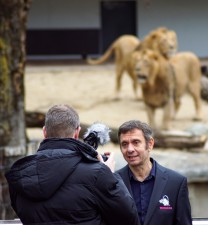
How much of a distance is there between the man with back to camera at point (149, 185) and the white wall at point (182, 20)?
18.9m

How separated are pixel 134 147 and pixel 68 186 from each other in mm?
552

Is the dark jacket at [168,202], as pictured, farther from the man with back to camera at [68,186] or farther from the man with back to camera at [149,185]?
the man with back to camera at [68,186]

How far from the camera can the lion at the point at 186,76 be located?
14141 mm

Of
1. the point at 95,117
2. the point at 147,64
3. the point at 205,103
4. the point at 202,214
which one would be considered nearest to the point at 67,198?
the point at 202,214

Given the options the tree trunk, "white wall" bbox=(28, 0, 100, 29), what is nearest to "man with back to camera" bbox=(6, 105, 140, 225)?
the tree trunk

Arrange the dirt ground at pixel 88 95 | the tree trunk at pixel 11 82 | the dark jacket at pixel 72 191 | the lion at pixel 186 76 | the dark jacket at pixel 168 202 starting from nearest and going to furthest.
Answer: the dark jacket at pixel 72 191 < the dark jacket at pixel 168 202 < the tree trunk at pixel 11 82 < the lion at pixel 186 76 < the dirt ground at pixel 88 95

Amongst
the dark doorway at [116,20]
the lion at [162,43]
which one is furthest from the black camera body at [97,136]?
the dark doorway at [116,20]

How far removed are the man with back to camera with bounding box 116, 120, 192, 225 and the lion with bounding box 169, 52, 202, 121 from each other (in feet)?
32.8

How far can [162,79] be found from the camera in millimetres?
13305

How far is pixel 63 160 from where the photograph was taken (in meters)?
3.51

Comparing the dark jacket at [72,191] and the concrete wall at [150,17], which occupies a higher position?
the dark jacket at [72,191]

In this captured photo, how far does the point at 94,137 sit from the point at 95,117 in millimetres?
10950

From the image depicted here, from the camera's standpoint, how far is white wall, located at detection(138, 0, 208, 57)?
22797 millimetres

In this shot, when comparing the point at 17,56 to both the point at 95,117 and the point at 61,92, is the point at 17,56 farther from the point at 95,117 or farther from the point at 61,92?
the point at 61,92
